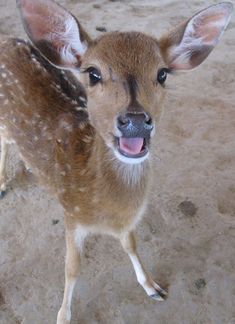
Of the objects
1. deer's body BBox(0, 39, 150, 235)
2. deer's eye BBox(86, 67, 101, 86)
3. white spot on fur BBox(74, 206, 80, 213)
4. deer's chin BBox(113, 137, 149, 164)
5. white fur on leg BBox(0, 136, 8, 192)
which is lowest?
white fur on leg BBox(0, 136, 8, 192)

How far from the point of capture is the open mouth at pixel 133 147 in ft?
6.03

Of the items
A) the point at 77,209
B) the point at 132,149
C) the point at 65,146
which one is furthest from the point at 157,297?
the point at 132,149

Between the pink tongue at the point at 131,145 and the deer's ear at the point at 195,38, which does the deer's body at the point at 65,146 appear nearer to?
the pink tongue at the point at 131,145

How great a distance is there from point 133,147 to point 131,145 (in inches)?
0.5

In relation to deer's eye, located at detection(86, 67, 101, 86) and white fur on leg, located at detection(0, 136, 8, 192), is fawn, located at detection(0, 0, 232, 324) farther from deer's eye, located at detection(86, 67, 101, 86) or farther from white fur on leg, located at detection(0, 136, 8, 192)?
white fur on leg, located at detection(0, 136, 8, 192)

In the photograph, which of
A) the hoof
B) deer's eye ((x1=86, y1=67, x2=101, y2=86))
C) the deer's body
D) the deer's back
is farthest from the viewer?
the hoof

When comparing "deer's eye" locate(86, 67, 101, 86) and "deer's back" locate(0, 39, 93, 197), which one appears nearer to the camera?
"deer's eye" locate(86, 67, 101, 86)

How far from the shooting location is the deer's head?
1.82 metres

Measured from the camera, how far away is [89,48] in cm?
210

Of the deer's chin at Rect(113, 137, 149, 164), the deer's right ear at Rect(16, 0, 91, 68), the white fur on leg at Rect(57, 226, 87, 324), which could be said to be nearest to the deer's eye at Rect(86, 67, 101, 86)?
the deer's right ear at Rect(16, 0, 91, 68)

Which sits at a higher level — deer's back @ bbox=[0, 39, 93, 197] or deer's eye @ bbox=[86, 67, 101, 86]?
deer's eye @ bbox=[86, 67, 101, 86]

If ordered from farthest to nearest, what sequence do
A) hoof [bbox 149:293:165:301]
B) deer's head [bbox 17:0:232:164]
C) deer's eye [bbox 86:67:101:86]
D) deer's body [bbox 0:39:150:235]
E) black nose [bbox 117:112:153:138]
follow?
hoof [bbox 149:293:165:301] → deer's body [bbox 0:39:150:235] → deer's eye [bbox 86:67:101:86] → deer's head [bbox 17:0:232:164] → black nose [bbox 117:112:153:138]

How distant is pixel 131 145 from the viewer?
6.08 ft

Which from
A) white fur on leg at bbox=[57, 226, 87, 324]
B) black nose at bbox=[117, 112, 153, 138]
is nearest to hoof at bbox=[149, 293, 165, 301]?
white fur on leg at bbox=[57, 226, 87, 324]
